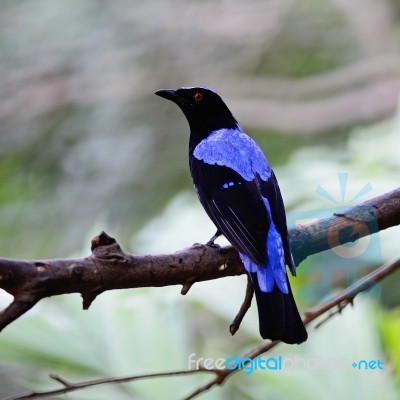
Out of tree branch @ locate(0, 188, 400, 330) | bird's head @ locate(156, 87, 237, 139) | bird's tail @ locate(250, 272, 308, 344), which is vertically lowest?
bird's tail @ locate(250, 272, 308, 344)

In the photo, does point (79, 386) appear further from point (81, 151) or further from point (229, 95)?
point (229, 95)

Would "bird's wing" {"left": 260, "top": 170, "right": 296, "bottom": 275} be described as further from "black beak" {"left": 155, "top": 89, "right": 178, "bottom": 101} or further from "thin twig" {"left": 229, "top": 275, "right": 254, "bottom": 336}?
"black beak" {"left": 155, "top": 89, "right": 178, "bottom": 101}

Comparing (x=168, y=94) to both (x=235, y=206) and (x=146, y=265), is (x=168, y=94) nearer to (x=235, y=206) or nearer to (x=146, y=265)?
(x=235, y=206)

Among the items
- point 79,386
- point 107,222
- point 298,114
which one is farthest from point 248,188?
point 298,114

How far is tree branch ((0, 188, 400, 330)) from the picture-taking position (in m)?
2.13

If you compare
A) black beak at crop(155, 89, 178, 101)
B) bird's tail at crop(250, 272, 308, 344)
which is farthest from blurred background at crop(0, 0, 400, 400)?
black beak at crop(155, 89, 178, 101)

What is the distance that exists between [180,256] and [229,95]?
15.1ft

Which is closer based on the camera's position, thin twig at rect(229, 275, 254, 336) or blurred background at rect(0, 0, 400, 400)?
thin twig at rect(229, 275, 254, 336)

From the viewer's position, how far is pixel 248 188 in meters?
3.05

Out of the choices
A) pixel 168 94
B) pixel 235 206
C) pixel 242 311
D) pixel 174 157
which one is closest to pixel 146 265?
pixel 242 311

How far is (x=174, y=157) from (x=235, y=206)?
3.34 meters

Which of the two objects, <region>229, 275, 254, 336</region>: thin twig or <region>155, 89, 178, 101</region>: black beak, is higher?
<region>155, 89, 178, 101</region>: black beak

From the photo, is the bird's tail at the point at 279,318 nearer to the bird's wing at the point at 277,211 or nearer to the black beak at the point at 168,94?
the bird's wing at the point at 277,211

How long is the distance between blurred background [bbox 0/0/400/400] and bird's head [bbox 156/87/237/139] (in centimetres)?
59
